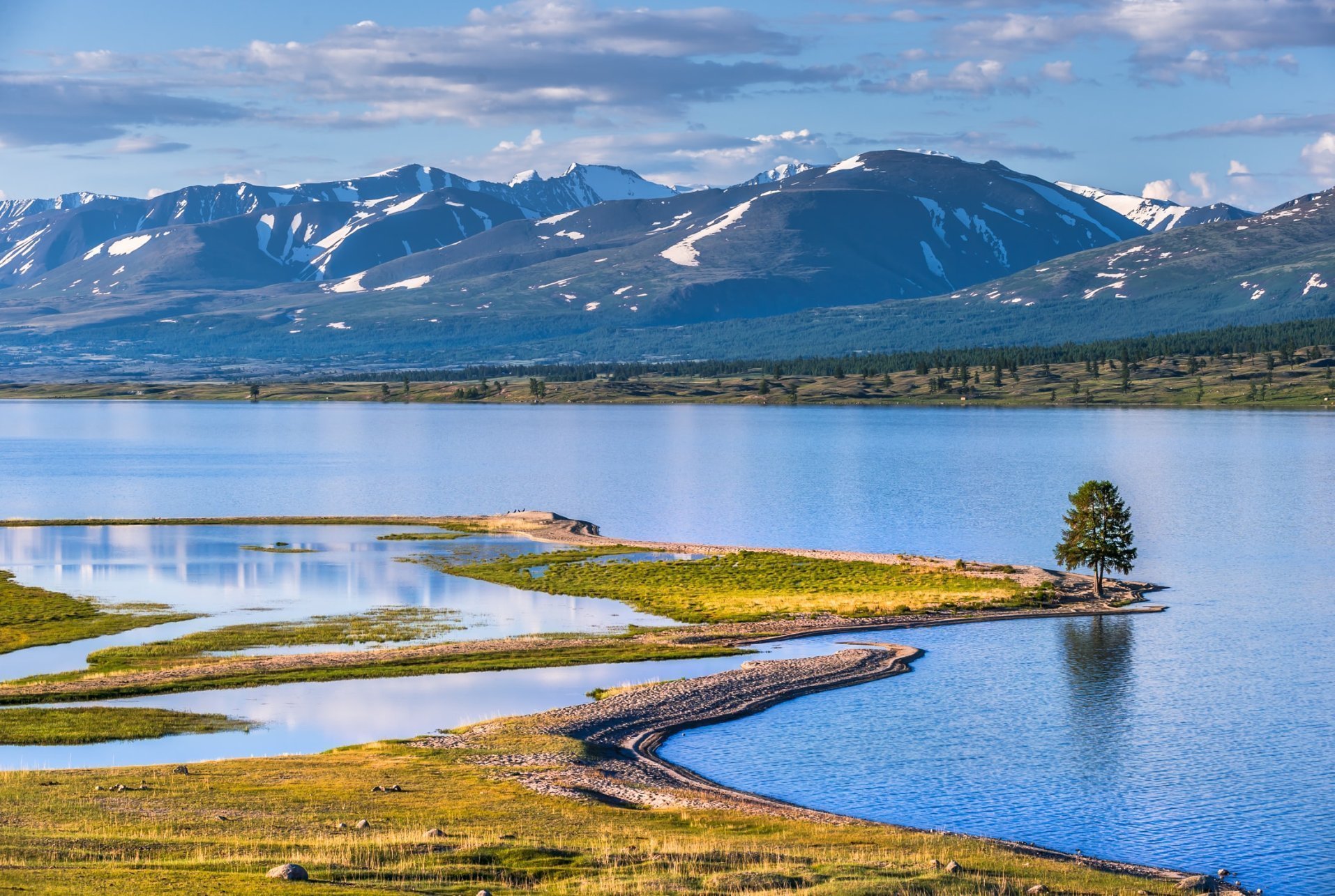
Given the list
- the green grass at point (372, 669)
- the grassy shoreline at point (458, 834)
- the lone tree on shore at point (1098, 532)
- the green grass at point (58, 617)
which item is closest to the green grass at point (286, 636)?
the green grass at point (372, 669)

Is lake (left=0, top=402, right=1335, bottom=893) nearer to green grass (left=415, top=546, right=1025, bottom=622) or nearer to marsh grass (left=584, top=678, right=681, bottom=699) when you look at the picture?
marsh grass (left=584, top=678, right=681, bottom=699)

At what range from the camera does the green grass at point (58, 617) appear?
7219cm

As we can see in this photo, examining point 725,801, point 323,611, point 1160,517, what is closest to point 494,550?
point 323,611

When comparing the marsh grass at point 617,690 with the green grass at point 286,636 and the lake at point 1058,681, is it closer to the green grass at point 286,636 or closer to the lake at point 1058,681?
the lake at point 1058,681

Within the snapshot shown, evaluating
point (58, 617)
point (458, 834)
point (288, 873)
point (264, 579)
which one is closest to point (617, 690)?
point (458, 834)

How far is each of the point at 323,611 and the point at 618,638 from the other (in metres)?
18.7

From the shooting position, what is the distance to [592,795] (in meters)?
43.4

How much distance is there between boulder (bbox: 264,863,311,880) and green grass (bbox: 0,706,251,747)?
24.1 m

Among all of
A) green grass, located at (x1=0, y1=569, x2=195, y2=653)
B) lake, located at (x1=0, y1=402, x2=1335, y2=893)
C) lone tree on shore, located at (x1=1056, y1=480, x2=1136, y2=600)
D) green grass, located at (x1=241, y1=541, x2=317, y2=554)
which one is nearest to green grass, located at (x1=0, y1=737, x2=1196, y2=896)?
lake, located at (x1=0, y1=402, x2=1335, y2=893)

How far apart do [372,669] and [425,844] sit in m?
30.3

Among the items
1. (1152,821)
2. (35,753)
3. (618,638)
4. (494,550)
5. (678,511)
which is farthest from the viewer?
(678,511)

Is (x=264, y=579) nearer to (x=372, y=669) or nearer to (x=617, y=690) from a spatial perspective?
(x=372, y=669)

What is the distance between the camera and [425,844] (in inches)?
1334

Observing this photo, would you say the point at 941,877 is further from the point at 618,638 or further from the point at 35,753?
the point at 618,638
